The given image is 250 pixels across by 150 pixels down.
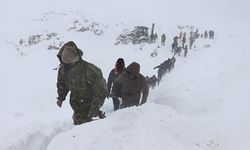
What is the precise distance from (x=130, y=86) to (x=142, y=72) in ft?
46.2

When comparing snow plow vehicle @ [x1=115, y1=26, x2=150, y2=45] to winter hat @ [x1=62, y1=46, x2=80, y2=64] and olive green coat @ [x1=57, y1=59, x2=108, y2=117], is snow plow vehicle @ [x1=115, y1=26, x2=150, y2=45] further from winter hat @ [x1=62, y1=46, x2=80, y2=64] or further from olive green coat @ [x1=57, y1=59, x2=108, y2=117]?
winter hat @ [x1=62, y1=46, x2=80, y2=64]

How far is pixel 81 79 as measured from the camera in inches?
232

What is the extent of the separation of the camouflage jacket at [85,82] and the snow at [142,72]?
395 millimetres

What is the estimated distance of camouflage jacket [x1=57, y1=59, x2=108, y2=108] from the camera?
19.1ft

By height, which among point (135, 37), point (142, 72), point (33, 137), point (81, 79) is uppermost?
point (81, 79)

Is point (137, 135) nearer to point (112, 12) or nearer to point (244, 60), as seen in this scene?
point (244, 60)

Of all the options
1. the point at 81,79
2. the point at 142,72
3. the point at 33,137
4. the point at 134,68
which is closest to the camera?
the point at 81,79

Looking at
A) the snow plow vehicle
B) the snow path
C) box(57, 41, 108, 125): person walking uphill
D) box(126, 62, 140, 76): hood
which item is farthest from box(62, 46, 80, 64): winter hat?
the snow plow vehicle

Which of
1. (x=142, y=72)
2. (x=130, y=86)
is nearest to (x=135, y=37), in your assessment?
(x=142, y=72)

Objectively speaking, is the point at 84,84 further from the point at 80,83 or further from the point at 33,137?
the point at 33,137

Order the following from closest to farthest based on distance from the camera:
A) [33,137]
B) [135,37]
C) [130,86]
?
1. [130,86]
2. [33,137]
3. [135,37]

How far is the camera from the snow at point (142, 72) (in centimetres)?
530

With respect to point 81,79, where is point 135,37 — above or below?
below

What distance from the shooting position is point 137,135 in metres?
4.99
